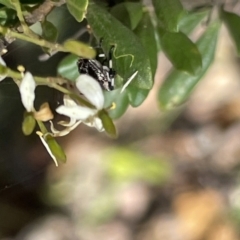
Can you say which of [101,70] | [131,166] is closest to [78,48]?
[101,70]

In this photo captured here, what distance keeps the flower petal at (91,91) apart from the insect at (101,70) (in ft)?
0.27

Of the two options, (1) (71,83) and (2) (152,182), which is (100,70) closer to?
(1) (71,83)

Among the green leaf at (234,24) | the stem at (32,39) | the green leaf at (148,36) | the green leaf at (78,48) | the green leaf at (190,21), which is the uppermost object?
the green leaf at (78,48)

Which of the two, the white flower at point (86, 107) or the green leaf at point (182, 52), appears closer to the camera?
the white flower at point (86, 107)

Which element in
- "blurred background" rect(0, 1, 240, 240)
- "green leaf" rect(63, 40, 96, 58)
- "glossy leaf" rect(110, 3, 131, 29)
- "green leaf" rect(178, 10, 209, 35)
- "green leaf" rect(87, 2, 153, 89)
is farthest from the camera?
"blurred background" rect(0, 1, 240, 240)

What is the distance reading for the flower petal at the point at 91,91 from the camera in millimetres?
446

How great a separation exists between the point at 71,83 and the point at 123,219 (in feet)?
2.52

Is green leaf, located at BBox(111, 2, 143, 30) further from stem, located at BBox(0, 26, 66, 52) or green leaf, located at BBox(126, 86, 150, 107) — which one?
stem, located at BBox(0, 26, 66, 52)

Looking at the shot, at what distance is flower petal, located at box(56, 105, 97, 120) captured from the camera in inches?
17.2

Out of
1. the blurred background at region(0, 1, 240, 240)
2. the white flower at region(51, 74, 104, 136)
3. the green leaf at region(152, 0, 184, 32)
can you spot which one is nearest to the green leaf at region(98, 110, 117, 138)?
the white flower at region(51, 74, 104, 136)

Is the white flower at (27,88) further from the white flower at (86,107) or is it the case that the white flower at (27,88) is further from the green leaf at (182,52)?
the green leaf at (182,52)

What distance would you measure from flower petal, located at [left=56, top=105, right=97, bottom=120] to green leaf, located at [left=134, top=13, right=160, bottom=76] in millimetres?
213

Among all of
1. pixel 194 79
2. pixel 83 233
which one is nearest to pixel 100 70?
pixel 194 79

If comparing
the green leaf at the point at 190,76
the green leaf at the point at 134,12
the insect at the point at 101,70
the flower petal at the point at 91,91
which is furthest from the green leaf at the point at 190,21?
the flower petal at the point at 91,91
